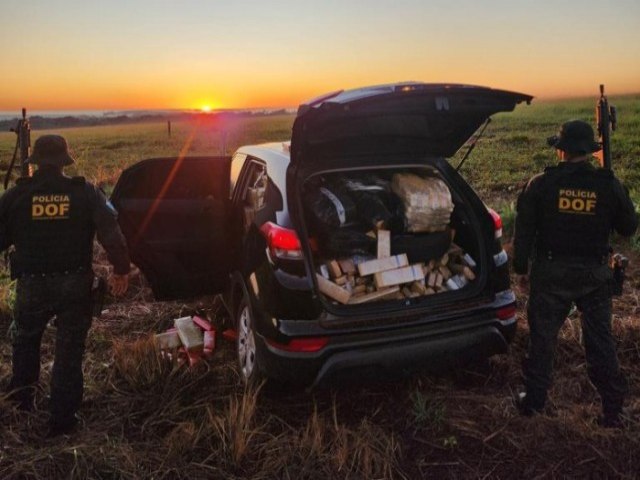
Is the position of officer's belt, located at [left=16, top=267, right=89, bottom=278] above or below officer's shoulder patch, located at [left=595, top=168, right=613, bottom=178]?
below

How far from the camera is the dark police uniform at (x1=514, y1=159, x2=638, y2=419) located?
3369 millimetres

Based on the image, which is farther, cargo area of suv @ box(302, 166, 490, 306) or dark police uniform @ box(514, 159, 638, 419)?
cargo area of suv @ box(302, 166, 490, 306)

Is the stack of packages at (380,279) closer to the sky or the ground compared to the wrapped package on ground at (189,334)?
closer to the sky

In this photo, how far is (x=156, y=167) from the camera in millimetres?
5059

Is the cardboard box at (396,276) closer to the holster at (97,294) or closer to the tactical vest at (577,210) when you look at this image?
→ the tactical vest at (577,210)

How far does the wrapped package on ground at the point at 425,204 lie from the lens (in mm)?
3736

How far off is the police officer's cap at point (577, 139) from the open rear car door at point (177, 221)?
2472mm

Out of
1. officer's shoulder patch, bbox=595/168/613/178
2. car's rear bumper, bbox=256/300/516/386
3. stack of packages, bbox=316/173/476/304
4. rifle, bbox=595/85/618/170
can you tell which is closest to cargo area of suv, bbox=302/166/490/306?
stack of packages, bbox=316/173/476/304

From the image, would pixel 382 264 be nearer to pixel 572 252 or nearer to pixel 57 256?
pixel 572 252

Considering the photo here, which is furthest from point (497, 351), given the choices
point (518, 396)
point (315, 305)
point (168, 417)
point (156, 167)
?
point (156, 167)

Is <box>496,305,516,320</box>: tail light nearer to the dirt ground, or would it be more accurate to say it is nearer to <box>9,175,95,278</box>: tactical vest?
the dirt ground

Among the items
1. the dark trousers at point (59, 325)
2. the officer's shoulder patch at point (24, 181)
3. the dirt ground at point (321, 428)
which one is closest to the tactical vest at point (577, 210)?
the dirt ground at point (321, 428)

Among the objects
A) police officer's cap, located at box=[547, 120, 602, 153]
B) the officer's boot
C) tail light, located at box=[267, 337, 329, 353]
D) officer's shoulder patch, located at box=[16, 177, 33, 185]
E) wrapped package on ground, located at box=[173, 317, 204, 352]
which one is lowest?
the officer's boot

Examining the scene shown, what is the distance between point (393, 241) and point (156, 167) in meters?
2.44
